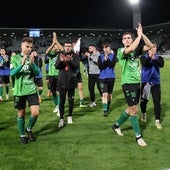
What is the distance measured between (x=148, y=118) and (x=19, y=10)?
65561mm

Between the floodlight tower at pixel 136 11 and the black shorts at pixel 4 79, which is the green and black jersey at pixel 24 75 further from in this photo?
the floodlight tower at pixel 136 11

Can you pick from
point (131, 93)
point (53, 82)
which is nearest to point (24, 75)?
point (131, 93)

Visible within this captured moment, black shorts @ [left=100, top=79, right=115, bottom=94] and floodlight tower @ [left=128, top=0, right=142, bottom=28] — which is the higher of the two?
floodlight tower @ [left=128, top=0, right=142, bottom=28]

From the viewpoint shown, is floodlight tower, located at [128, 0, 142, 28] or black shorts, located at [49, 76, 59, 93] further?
floodlight tower, located at [128, 0, 142, 28]

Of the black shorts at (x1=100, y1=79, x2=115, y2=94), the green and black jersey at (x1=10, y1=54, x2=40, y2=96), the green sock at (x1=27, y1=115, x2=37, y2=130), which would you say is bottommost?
the green sock at (x1=27, y1=115, x2=37, y2=130)

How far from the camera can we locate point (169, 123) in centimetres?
912

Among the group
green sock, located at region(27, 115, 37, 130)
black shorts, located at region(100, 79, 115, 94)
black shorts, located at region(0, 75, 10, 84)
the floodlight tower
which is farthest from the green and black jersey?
the floodlight tower

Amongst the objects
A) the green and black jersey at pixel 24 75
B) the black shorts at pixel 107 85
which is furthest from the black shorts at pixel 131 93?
the black shorts at pixel 107 85

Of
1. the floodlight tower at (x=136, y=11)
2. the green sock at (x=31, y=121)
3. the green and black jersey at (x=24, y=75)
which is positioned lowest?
the green sock at (x=31, y=121)

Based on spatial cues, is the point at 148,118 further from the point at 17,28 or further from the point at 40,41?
the point at 40,41

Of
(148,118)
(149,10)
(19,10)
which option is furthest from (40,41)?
(148,118)

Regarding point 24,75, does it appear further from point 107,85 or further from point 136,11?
point 136,11

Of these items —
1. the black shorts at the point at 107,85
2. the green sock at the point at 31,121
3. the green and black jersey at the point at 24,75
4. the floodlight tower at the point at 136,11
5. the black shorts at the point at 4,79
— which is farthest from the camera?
the floodlight tower at the point at 136,11

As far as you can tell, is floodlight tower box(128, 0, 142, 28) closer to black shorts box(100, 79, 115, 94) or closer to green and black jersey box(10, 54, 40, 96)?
black shorts box(100, 79, 115, 94)
